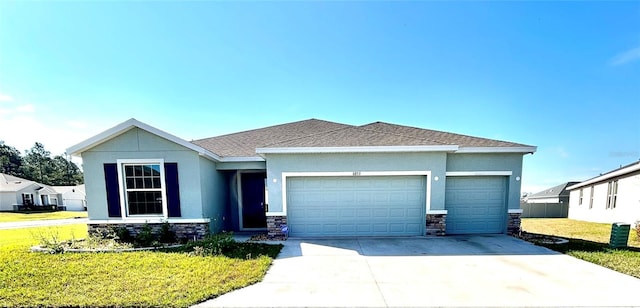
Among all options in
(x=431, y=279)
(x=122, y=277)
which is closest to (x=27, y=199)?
(x=122, y=277)

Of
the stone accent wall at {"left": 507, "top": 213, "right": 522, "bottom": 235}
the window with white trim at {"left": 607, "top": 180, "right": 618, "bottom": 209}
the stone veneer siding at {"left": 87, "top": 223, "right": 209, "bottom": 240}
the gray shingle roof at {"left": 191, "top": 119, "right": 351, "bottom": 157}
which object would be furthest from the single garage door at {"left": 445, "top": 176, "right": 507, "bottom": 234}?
the window with white trim at {"left": 607, "top": 180, "right": 618, "bottom": 209}

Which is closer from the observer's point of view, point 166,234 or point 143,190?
point 166,234

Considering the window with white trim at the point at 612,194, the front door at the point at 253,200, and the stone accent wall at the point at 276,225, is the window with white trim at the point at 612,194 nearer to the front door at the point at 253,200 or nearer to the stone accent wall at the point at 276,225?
the stone accent wall at the point at 276,225

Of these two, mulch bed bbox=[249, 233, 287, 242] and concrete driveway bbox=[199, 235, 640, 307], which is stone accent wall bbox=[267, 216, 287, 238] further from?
concrete driveway bbox=[199, 235, 640, 307]

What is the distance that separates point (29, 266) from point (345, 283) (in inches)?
286

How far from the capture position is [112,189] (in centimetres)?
761

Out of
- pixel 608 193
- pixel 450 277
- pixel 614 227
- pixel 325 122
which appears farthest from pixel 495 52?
A: pixel 608 193

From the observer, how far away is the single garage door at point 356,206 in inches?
317

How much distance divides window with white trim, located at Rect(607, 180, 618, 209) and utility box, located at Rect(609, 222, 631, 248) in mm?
11689

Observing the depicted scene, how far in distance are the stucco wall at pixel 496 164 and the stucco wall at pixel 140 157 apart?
8662mm

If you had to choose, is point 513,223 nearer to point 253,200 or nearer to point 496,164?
→ point 496,164

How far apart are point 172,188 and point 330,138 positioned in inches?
215

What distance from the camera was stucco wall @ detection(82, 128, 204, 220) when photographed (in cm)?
751

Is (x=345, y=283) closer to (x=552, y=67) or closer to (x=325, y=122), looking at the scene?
(x=325, y=122)
